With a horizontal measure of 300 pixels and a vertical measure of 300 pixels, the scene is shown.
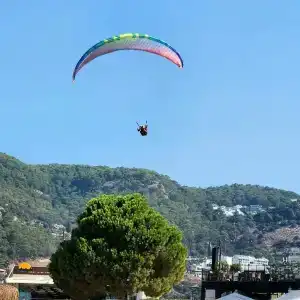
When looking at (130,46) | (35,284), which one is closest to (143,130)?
(130,46)

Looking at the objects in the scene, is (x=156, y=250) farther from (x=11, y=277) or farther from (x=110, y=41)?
(x=11, y=277)

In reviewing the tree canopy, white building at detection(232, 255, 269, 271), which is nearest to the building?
the tree canopy

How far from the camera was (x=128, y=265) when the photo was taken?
36562 millimetres

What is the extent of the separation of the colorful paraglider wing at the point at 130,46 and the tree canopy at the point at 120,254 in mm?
9790

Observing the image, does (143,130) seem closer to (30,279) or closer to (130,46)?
(130,46)

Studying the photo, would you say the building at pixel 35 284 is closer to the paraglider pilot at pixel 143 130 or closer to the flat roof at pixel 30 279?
the flat roof at pixel 30 279

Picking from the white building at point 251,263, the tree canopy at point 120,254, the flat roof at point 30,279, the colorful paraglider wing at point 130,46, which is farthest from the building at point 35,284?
the colorful paraglider wing at point 130,46

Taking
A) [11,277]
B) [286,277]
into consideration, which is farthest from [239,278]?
[11,277]

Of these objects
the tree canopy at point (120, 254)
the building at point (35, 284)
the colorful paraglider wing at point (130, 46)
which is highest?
the colorful paraglider wing at point (130, 46)

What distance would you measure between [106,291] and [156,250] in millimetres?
3431

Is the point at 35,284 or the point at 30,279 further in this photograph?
the point at 30,279

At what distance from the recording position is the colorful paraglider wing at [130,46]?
1180 inches

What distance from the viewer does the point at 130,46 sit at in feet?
99.5

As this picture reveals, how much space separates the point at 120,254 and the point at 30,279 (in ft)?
45.4
